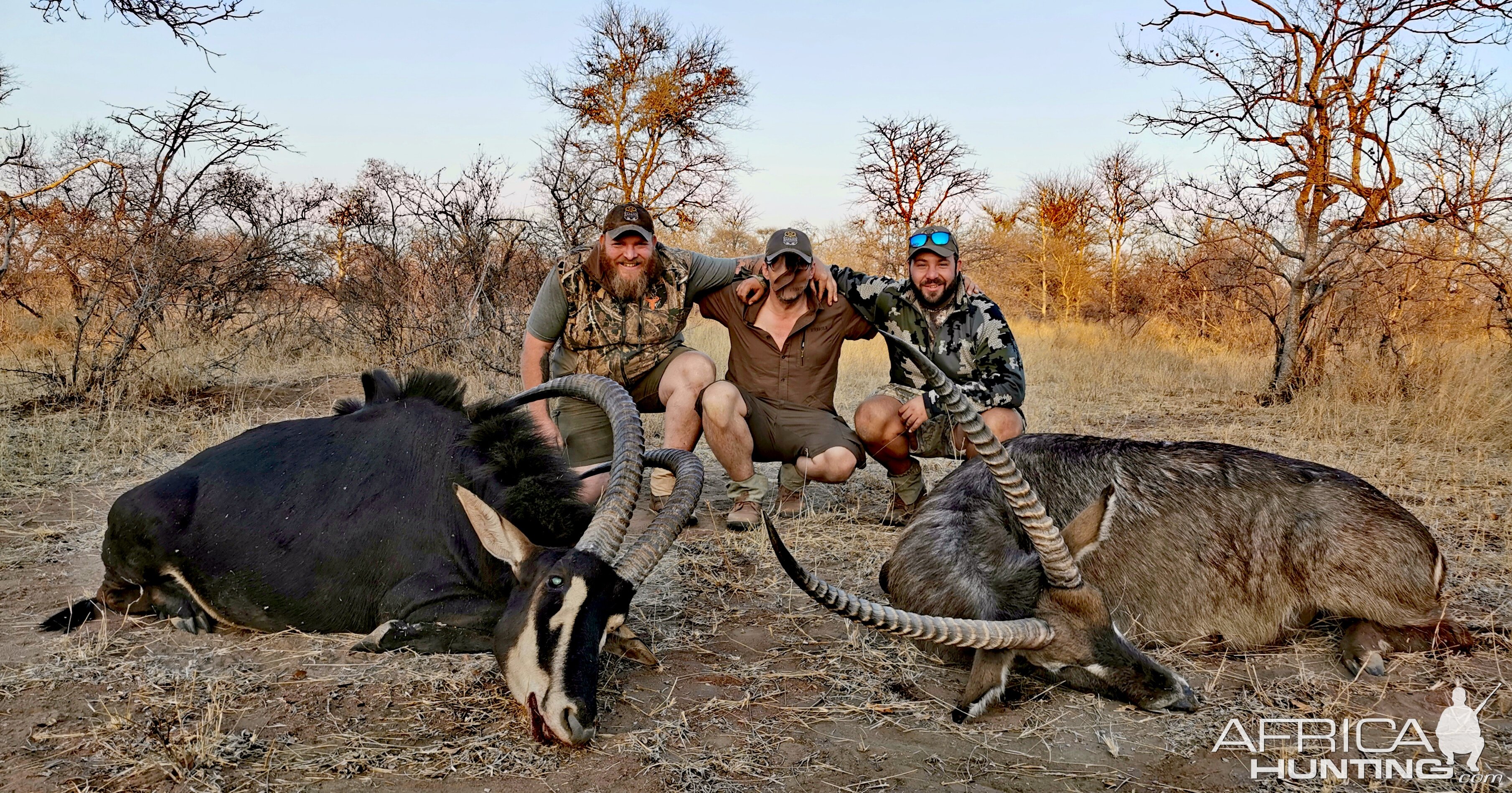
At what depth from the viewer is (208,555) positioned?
4.04 meters

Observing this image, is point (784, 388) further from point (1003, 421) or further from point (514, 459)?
point (514, 459)

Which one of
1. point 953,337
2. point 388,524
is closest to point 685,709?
point 388,524

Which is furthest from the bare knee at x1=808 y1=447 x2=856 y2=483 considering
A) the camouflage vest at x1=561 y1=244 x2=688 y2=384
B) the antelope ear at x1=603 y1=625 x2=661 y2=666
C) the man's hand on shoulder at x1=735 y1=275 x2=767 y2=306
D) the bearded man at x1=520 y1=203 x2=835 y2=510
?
the antelope ear at x1=603 y1=625 x2=661 y2=666

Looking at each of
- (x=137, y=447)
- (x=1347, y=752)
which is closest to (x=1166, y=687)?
(x=1347, y=752)

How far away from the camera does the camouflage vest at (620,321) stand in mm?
6301

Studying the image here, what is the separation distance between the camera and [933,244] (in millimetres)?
6160

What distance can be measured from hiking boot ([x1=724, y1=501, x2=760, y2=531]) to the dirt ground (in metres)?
0.79

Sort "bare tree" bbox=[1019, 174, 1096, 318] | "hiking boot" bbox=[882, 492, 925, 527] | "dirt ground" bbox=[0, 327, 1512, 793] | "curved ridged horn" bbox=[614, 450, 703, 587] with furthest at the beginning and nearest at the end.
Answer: "bare tree" bbox=[1019, 174, 1096, 318] → "hiking boot" bbox=[882, 492, 925, 527] → "curved ridged horn" bbox=[614, 450, 703, 587] → "dirt ground" bbox=[0, 327, 1512, 793]

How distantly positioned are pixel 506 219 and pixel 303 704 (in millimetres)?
8392

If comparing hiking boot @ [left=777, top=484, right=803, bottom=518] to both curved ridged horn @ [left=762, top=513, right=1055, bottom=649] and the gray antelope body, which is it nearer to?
the gray antelope body

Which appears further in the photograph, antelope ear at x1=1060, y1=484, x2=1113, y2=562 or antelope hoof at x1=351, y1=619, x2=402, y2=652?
antelope hoof at x1=351, y1=619, x2=402, y2=652

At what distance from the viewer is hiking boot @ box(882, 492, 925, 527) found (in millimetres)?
6133

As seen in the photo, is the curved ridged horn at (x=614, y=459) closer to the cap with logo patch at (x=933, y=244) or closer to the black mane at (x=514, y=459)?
the black mane at (x=514, y=459)

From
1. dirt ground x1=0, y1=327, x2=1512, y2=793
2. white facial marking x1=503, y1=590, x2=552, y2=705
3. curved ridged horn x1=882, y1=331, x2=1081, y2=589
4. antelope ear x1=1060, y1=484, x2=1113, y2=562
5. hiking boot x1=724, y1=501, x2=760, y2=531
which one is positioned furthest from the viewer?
hiking boot x1=724, y1=501, x2=760, y2=531
